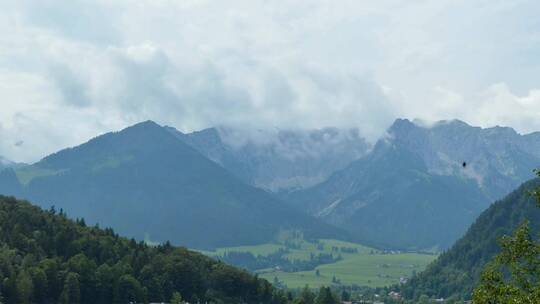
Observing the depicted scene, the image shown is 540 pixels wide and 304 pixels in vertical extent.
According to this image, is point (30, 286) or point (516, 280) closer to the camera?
point (516, 280)

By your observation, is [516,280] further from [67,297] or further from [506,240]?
[67,297]

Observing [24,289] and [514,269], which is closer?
[514,269]

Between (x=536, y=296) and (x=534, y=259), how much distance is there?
5815mm

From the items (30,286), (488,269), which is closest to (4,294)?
(30,286)

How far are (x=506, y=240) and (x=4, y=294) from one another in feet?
511

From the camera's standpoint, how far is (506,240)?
61938 millimetres

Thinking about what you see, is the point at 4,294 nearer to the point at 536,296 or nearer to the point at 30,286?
the point at 30,286

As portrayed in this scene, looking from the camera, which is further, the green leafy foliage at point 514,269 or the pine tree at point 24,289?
the pine tree at point 24,289

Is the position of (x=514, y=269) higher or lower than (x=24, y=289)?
lower

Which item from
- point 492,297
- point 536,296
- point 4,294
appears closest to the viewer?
point 536,296

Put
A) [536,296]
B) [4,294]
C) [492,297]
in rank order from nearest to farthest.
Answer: [536,296]
[492,297]
[4,294]

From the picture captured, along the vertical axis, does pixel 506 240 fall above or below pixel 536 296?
above

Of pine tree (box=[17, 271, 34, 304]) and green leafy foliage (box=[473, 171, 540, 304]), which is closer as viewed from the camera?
green leafy foliage (box=[473, 171, 540, 304])

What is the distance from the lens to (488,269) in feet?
202
